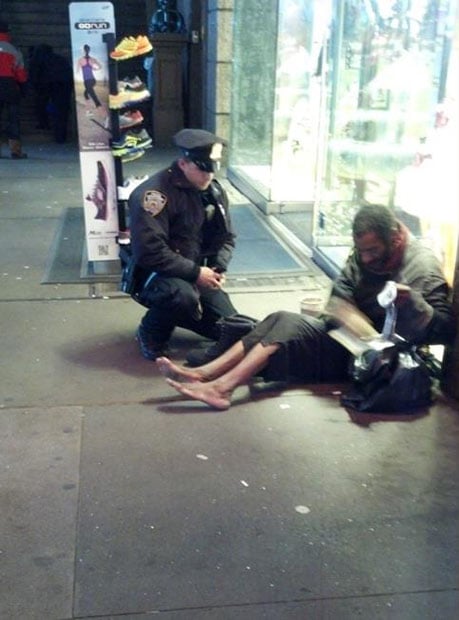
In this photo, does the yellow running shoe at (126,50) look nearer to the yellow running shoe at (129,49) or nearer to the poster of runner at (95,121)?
the yellow running shoe at (129,49)

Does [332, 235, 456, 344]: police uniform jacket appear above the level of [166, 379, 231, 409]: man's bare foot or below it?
above

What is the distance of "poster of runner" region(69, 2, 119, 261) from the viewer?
5.44 metres

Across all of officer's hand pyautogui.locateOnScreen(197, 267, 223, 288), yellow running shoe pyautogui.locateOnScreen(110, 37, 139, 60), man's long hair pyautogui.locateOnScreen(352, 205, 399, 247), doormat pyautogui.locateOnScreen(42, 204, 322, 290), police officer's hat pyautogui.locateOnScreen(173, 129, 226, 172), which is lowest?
doormat pyautogui.locateOnScreen(42, 204, 322, 290)

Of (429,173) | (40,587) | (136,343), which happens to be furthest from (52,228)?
(40,587)

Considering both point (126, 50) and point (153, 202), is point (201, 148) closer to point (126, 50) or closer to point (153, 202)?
point (153, 202)

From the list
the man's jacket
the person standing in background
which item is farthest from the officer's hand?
the person standing in background

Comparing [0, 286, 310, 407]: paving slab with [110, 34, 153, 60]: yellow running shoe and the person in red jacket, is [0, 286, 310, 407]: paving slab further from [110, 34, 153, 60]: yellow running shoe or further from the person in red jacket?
the person in red jacket

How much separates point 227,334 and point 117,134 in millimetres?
→ 2099

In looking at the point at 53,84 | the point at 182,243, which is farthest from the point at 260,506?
the point at 53,84

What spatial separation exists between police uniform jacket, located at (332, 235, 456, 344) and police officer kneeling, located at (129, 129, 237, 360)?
2.81 ft

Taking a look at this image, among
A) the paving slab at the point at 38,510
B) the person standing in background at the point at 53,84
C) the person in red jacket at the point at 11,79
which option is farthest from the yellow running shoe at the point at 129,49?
the person standing in background at the point at 53,84

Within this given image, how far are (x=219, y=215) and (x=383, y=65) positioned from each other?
1.87m

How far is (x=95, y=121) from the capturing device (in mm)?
5633

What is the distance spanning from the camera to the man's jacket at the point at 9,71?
1102cm
